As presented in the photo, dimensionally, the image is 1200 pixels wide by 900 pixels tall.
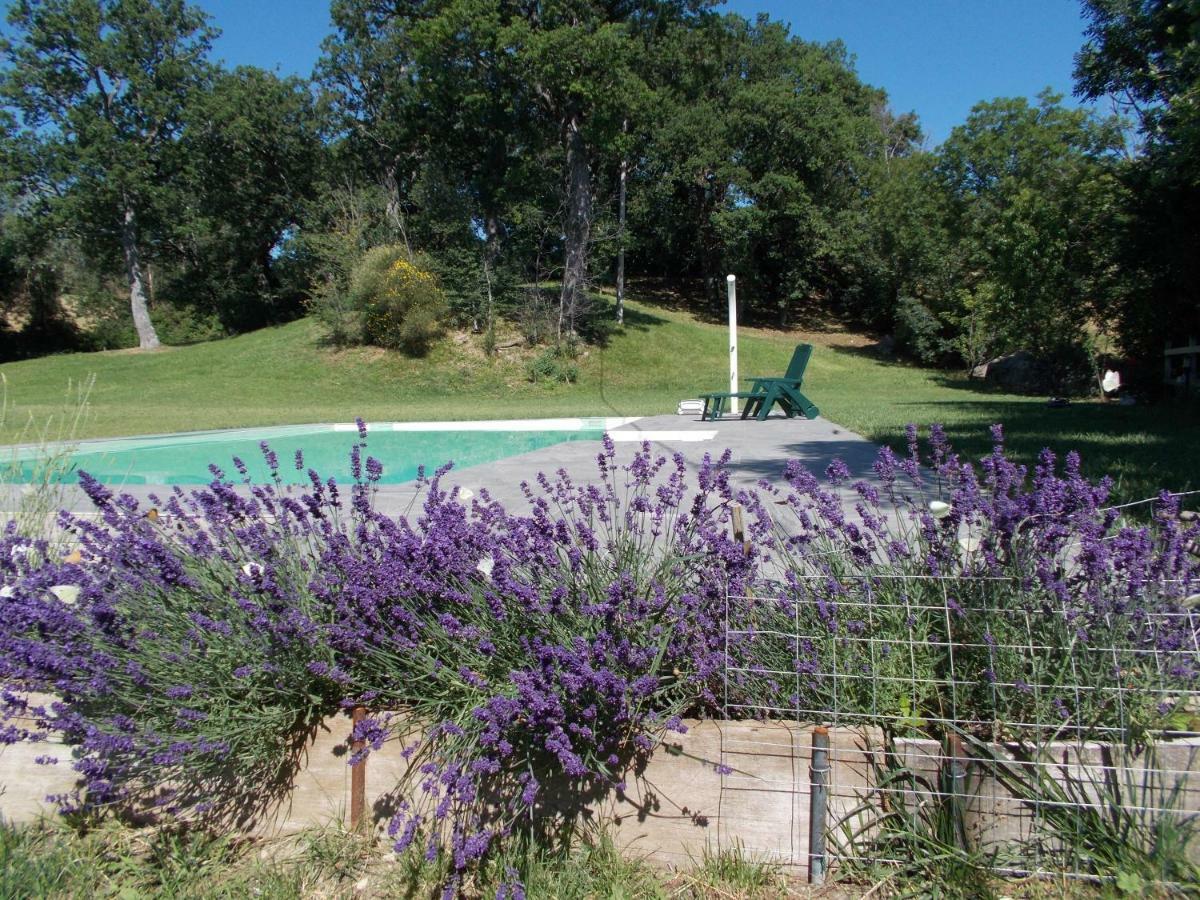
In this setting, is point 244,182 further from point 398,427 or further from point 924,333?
point 924,333

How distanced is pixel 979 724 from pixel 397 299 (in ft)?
70.9

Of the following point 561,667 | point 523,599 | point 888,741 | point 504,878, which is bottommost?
point 504,878

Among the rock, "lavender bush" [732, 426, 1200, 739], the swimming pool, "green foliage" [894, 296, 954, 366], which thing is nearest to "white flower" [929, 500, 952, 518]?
"lavender bush" [732, 426, 1200, 739]

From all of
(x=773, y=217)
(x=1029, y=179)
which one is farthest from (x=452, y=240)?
(x=1029, y=179)

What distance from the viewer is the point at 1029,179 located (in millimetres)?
24750

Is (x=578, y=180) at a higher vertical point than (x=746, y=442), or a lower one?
higher

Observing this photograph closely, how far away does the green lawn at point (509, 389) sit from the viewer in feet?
36.9

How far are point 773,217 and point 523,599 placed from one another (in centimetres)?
3268

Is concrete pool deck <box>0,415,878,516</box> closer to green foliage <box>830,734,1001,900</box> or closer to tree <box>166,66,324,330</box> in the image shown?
green foliage <box>830,734,1001,900</box>

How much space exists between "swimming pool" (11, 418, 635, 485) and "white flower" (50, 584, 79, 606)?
5.92m

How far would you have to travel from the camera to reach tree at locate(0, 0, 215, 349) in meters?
28.8

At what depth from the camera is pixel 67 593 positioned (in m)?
2.64

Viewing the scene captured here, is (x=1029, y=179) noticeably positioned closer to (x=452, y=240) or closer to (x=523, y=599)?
(x=452, y=240)

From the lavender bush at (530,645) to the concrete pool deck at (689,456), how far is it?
96.0 inches
